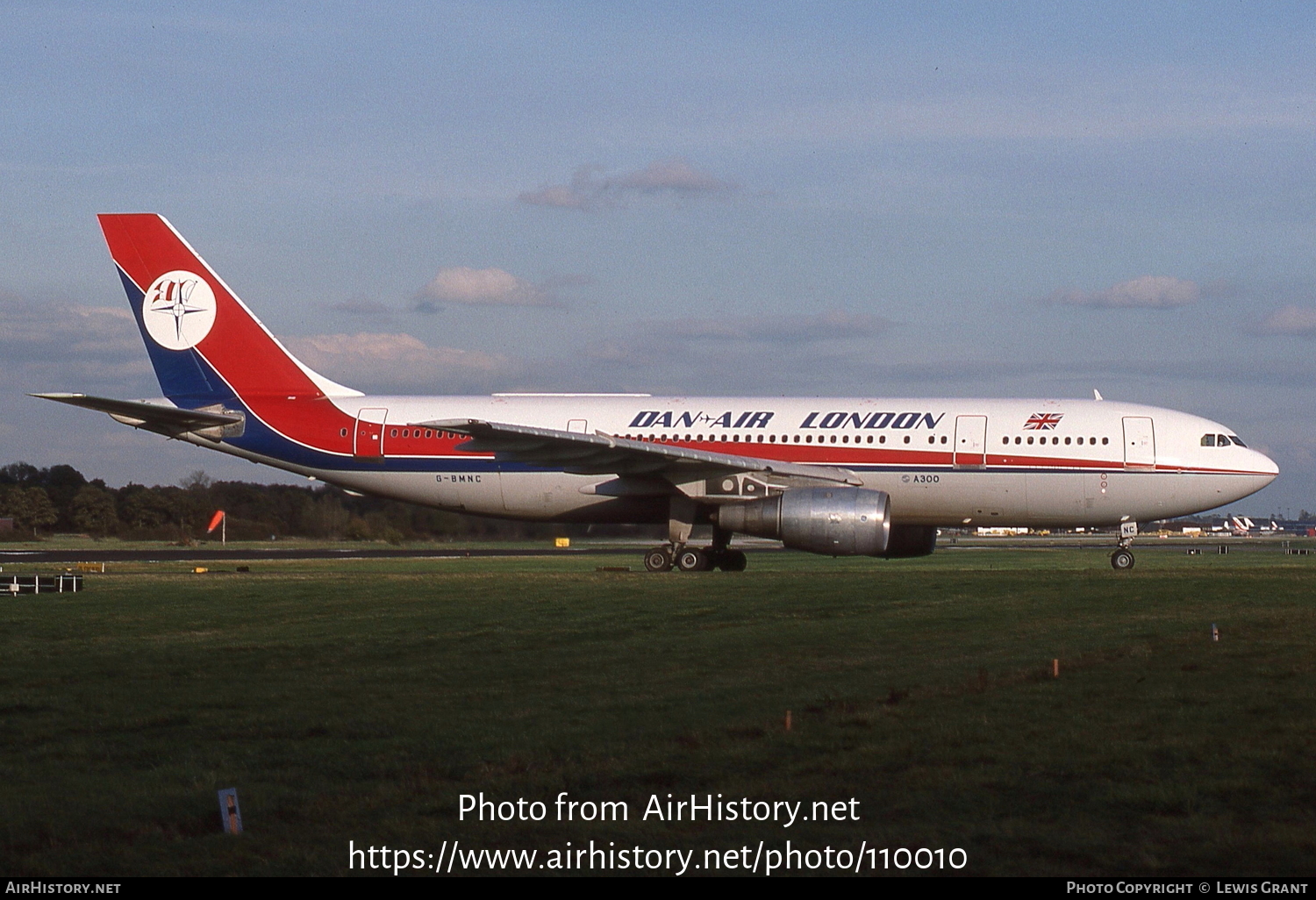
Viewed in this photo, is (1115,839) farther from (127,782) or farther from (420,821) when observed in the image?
(127,782)

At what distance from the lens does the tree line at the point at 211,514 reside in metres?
48.6

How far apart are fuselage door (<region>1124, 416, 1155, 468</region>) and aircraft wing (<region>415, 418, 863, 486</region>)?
5.43 m

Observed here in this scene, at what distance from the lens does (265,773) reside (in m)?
7.12

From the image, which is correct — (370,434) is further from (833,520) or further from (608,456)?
(833,520)

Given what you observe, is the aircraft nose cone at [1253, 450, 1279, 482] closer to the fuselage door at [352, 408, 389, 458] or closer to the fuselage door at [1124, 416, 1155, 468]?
the fuselage door at [1124, 416, 1155, 468]

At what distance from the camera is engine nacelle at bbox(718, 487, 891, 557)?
23.9 metres

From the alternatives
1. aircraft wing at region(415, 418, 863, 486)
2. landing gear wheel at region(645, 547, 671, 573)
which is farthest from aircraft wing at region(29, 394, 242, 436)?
landing gear wheel at region(645, 547, 671, 573)

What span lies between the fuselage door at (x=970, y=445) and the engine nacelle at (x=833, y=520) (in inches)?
120

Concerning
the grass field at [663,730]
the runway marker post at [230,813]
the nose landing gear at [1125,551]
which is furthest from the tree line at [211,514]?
the runway marker post at [230,813]

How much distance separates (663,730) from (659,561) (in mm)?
18922

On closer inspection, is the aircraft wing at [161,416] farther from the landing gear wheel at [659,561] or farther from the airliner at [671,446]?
the landing gear wheel at [659,561]

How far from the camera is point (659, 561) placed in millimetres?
27234

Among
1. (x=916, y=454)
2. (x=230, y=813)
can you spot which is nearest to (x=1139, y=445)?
(x=916, y=454)
